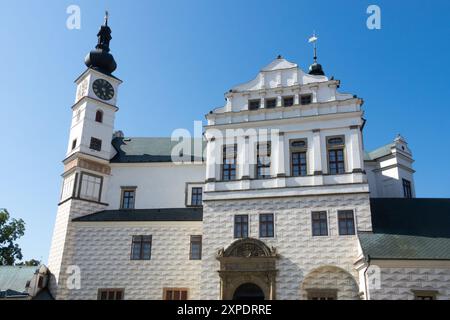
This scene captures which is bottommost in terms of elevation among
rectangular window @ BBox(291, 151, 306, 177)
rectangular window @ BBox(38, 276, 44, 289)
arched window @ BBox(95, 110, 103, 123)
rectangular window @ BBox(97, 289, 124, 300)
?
rectangular window @ BBox(97, 289, 124, 300)

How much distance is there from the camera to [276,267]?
63.9ft

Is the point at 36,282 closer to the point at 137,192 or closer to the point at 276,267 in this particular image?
the point at 137,192

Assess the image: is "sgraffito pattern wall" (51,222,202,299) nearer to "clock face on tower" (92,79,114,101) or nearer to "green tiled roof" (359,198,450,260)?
"clock face on tower" (92,79,114,101)

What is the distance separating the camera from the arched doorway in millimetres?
19333

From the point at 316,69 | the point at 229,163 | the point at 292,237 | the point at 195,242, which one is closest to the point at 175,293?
the point at 195,242

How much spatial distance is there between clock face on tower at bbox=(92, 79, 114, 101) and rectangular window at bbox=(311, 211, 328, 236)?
1533 centimetres

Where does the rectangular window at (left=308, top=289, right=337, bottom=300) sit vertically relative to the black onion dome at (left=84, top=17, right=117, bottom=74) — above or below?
below

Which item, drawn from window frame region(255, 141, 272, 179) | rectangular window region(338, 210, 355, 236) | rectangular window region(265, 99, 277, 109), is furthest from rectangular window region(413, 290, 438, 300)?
rectangular window region(265, 99, 277, 109)

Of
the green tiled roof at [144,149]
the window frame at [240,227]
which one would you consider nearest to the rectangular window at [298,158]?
the window frame at [240,227]

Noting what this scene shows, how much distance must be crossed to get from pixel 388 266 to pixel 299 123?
8218 mm

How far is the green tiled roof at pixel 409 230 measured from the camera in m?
17.3

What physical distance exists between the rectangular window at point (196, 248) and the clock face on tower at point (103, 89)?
1125 cm

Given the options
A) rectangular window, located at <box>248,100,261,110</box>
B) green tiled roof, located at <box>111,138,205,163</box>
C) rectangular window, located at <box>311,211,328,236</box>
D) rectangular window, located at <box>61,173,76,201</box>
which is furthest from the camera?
green tiled roof, located at <box>111,138,205,163</box>

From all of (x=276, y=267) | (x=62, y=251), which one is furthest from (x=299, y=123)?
(x=62, y=251)
